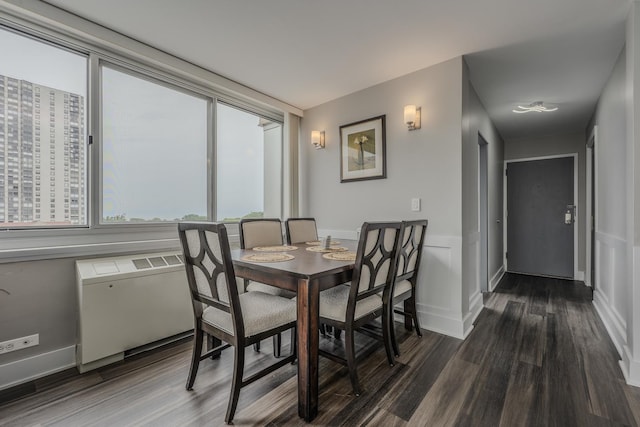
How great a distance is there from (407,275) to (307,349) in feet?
3.77

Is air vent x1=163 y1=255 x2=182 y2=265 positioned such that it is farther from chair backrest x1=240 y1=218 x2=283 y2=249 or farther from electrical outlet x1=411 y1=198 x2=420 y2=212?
electrical outlet x1=411 y1=198 x2=420 y2=212

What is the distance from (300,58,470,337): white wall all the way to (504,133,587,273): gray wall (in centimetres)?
333

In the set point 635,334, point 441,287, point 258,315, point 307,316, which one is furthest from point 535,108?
point 258,315

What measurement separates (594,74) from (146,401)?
14.7ft

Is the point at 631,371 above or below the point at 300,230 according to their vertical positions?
below

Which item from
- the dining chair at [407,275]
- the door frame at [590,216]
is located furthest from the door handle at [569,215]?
the dining chair at [407,275]

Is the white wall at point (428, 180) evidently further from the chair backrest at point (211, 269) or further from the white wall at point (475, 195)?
the chair backrest at point (211, 269)

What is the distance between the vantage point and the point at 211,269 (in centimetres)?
152

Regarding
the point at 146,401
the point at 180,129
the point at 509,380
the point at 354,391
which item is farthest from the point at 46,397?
the point at 509,380

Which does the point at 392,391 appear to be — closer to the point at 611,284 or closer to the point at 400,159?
the point at 400,159

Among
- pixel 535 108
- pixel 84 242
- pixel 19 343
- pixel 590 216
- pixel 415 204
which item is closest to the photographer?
pixel 19 343

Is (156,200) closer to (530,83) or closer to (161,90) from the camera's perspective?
(161,90)

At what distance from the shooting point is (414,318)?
8.16 feet

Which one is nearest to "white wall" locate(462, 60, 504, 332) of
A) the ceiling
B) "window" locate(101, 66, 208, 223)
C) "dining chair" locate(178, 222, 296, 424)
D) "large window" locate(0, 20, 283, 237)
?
the ceiling
